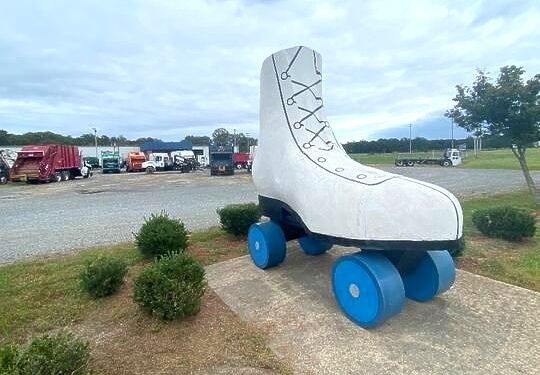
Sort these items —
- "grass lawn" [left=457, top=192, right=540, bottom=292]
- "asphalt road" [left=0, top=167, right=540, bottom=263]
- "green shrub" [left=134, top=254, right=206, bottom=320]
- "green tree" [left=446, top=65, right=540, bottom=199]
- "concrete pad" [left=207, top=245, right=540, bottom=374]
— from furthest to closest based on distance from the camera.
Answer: "green tree" [left=446, top=65, right=540, bottom=199] → "asphalt road" [left=0, top=167, right=540, bottom=263] → "grass lawn" [left=457, top=192, right=540, bottom=292] → "green shrub" [left=134, top=254, right=206, bottom=320] → "concrete pad" [left=207, top=245, right=540, bottom=374]

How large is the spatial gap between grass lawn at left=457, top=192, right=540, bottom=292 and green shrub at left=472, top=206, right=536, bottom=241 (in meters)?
0.12

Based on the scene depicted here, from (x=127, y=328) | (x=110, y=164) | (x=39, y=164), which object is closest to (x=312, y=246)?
(x=127, y=328)

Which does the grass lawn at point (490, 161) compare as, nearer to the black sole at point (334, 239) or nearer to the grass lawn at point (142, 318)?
the grass lawn at point (142, 318)

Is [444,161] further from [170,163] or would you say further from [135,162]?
[135,162]

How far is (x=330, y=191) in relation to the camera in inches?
120

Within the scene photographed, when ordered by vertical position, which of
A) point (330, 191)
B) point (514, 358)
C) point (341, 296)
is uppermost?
point (330, 191)

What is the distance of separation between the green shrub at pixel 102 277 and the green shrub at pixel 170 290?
2.67 ft

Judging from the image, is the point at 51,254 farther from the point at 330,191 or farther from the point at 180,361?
the point at 330,191

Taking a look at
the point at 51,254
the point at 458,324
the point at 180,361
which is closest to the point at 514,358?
the point at 458,324

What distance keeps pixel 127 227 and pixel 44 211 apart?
475 cm

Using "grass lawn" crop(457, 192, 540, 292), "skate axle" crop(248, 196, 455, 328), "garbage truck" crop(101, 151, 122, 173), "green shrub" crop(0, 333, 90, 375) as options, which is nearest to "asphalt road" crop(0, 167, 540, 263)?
"green shrub" crop(0, 333, 90, 375)

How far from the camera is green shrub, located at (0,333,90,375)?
6.01 feet

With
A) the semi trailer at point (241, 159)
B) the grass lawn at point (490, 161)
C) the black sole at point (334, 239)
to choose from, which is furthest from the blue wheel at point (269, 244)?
the semi trailer at point (241, 159)

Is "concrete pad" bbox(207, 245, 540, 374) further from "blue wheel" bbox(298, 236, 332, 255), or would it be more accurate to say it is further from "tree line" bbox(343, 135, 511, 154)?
"tree line" bbox(343, 135, 511, 154)
